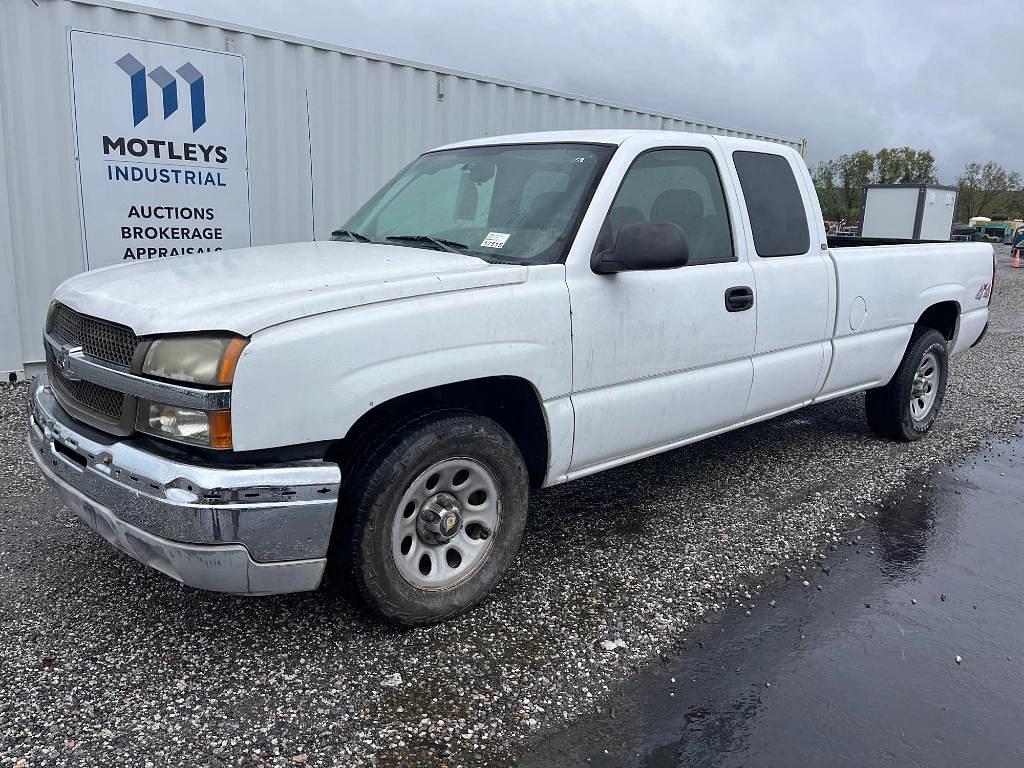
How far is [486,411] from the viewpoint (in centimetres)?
337

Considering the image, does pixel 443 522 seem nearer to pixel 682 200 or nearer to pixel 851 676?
pixel 851 676

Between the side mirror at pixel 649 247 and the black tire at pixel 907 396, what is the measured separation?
3.07 metres

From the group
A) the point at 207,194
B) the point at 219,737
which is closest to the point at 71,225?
the point at 207,194

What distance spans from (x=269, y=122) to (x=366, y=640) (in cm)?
610

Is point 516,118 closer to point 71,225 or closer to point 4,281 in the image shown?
point 71,225

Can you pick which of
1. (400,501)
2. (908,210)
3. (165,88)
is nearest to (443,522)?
(400,501)

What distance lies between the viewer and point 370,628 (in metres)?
3.18

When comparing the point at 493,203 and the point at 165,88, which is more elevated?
the point at 165,88

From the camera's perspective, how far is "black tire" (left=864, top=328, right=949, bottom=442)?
5652 millimetres

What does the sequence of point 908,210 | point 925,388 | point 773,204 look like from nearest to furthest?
point 773,204 < point 925,388 < point 908,210

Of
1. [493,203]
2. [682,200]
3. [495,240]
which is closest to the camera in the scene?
[495,240]

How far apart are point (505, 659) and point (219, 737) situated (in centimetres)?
102

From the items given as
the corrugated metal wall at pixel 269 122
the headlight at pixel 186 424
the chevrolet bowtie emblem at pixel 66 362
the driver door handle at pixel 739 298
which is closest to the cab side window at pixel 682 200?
the driver door handle at pixel 739 298

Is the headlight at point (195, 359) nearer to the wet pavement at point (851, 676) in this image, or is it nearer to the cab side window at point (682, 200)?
the wet pavement at point (851, 676)
